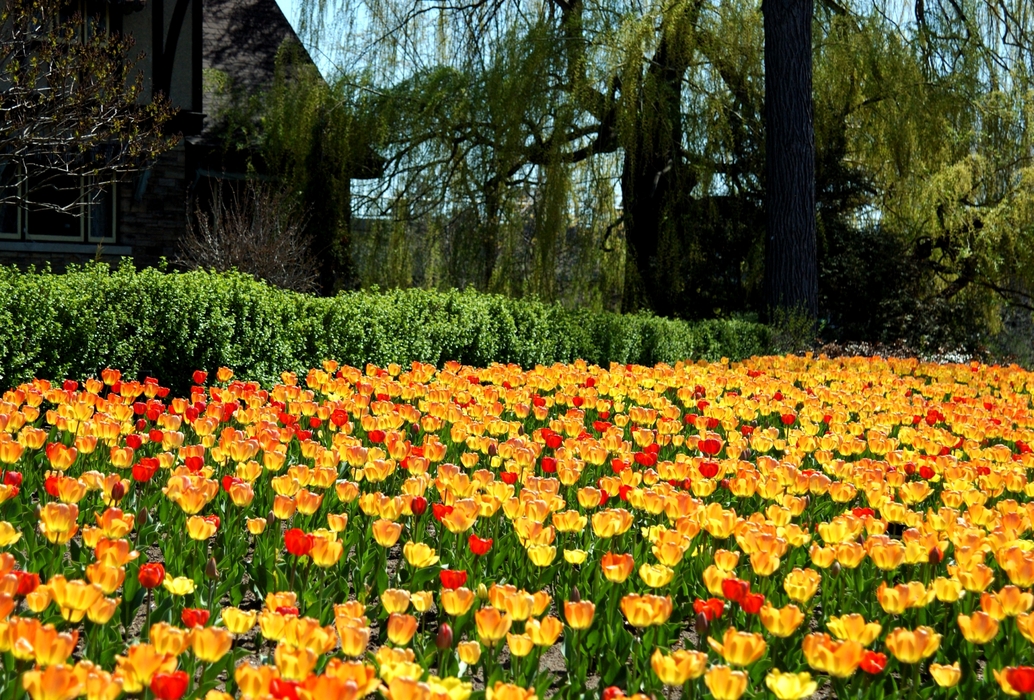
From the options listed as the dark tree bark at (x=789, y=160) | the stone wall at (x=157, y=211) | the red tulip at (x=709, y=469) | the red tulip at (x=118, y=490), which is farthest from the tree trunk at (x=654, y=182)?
the red tulip at (x=118, y=490)

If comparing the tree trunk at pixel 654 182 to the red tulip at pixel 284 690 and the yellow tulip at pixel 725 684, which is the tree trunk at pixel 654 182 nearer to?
the yellow tulip at pixel 725 684

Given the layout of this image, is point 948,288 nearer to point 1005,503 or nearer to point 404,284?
point 404,284

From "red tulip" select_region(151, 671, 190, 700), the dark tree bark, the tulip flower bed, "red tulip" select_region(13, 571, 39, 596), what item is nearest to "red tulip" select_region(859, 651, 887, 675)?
the tulip flower bed

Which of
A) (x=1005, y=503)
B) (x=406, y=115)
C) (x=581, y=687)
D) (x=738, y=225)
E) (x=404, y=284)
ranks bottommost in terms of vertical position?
(x=581, y=687)

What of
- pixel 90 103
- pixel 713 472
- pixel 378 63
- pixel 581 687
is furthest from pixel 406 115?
pixel 581 687

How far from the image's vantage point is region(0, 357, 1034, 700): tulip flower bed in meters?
1.87

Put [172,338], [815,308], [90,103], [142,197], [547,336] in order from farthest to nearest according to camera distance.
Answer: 1. [142,197]
2. [815,308]
3. [90,103]
4. [547,336]
5. [172,338]

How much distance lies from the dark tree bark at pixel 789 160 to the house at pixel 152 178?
631cm

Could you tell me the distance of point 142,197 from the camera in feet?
46.7

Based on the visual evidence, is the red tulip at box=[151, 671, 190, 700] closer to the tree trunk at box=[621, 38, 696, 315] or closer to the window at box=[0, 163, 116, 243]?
the tree trunk at box=[621, 38, 696, 315]

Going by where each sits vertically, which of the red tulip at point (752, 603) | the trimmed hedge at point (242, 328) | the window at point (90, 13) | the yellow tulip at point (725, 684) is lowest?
the yellow tulip at point (725, 684)

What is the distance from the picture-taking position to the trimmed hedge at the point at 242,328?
6098mm

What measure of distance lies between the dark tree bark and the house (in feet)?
20.7

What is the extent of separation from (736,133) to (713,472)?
33.9 ft
